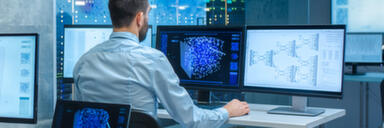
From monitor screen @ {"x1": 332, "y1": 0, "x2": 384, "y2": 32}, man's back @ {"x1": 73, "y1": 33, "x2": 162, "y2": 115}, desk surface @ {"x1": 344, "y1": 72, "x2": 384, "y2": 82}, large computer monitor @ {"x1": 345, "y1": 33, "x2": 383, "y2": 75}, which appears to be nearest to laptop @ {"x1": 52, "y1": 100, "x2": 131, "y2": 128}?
man's back @ {"x1": 73, "y1": 33, "x2": 162, "y2": 115}

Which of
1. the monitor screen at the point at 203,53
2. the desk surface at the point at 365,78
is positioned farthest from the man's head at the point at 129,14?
the desk surface at the point at 365,78

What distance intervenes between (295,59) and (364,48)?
8.96 ft

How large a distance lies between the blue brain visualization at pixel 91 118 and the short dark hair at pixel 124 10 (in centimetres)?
38

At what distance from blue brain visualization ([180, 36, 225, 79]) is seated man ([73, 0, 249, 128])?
0.71m

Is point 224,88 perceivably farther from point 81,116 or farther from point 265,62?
point 81,116

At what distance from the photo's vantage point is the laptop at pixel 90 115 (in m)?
1.37

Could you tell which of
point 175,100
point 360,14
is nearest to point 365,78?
point 360,14

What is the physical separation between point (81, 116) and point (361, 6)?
436cm

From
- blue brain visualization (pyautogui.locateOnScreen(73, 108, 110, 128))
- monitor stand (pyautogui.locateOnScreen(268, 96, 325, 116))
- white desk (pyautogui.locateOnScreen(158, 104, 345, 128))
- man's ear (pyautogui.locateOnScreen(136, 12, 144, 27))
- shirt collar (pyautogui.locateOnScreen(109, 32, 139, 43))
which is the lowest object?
white desk (pyautogui.locateOnScreen(158, 104, 345, 128))

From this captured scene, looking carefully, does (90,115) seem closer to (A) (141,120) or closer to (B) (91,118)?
(B) (91,118)

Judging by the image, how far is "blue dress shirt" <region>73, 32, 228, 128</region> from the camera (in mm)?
1558

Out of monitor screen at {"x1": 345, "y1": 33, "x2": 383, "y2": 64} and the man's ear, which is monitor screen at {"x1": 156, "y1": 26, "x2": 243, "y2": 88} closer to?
the man's ear

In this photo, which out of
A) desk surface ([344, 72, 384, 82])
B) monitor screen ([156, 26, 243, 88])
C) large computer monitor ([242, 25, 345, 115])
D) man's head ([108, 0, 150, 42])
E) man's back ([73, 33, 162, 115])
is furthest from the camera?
desk surface ([344, 72, 384, 82])

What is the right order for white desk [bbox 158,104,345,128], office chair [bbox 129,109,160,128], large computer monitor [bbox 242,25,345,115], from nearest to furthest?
office chair [bbox 129,109,160,128] → white desk [bbox 158,104,345,128] → large computer monitor [bbox 242,25,345,115]
